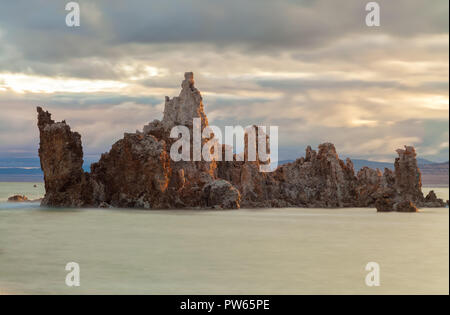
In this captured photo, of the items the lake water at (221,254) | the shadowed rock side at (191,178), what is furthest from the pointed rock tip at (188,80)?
the lake water at (221,254)

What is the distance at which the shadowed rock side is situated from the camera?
6275cm

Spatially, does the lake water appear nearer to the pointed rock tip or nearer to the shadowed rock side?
the shadowed rock side

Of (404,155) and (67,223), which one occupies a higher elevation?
(404,155)

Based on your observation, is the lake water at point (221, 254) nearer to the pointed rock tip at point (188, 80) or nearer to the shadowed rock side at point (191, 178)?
the shadowed rock side at point (191, 178)

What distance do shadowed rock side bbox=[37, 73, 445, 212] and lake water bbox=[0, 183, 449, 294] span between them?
9.95 metres

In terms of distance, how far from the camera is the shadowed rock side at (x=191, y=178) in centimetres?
6275

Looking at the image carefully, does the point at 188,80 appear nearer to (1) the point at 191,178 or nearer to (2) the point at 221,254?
(1) the point at 191,178

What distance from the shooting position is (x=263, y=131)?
82.2 m

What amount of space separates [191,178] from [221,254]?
41516 mm

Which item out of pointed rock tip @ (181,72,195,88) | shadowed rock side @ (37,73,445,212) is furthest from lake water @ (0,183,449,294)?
pointed rock tip @ (181,72,195,88)

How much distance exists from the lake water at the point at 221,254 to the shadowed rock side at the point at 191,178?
9.95 metres
